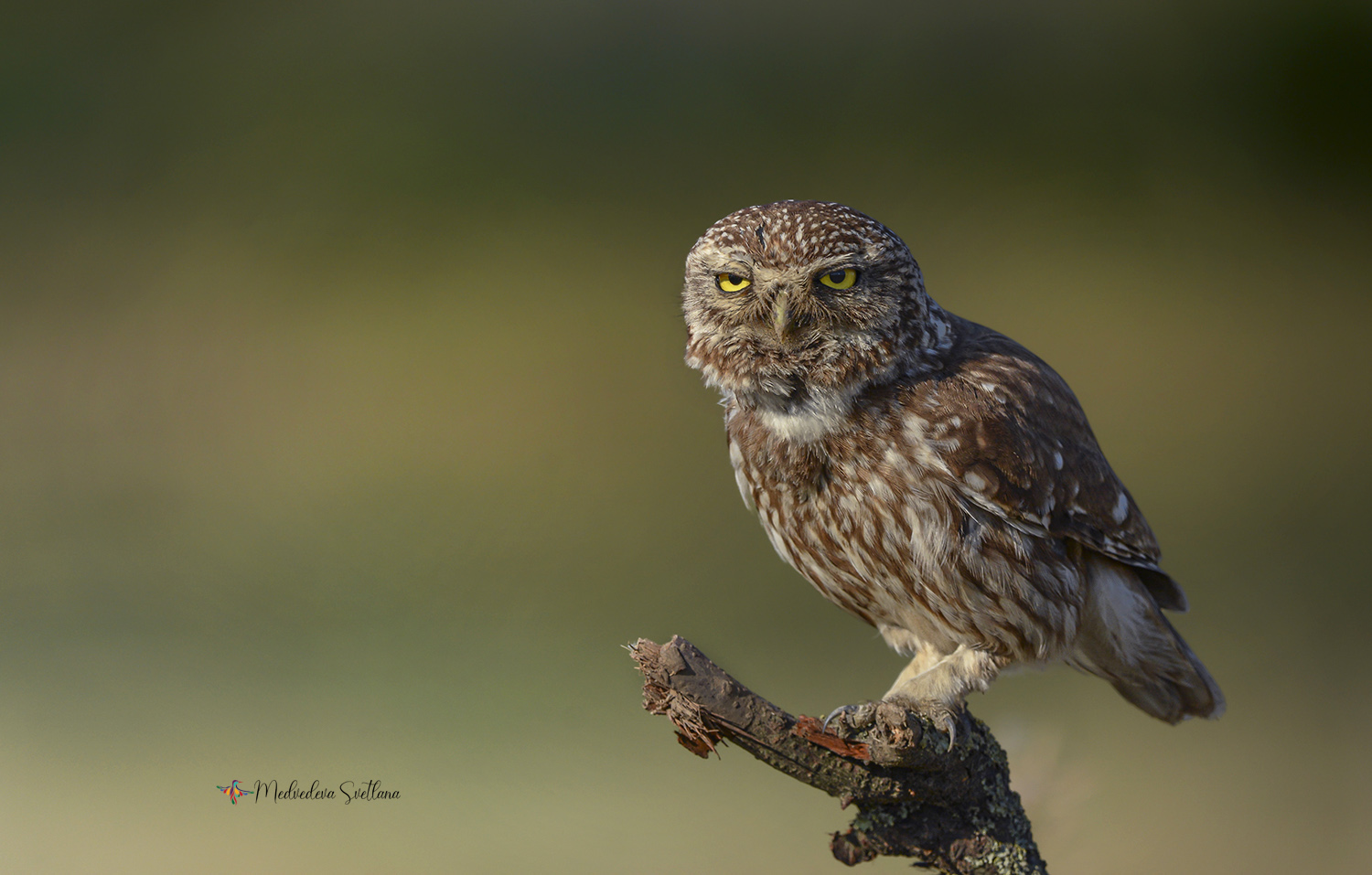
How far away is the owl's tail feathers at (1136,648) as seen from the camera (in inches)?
83.8

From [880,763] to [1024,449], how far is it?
64 centimetres

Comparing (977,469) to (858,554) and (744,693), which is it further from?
(744,693)

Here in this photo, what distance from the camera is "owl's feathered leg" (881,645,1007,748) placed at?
1884 mm

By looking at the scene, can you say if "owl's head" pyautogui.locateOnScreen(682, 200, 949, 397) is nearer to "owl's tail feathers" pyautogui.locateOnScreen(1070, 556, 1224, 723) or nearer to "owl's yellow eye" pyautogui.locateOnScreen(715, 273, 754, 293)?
"owl's yellow eye" pyautogui.locateOnScreen(715, 273, 754, 293)

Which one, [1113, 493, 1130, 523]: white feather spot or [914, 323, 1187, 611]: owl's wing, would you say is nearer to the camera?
[914, 323, 1187, 611]: owl's wing

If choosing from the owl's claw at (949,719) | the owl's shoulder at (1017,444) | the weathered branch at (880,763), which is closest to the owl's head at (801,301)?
the owl's shoulder at (1017,444)

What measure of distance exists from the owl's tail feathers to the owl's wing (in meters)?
0.07

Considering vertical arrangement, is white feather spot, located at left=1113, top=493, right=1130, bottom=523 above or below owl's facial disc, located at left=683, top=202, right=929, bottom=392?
below

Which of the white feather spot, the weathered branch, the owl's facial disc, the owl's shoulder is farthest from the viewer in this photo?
the white feather spot

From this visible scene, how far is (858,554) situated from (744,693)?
45cm

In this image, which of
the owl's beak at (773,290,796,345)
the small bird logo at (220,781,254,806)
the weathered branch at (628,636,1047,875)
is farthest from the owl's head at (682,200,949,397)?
the small bird logo at (220,781,254,806)

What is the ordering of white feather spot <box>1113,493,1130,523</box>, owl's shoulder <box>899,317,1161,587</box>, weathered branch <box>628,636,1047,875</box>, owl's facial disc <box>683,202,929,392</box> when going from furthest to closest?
white feather spot <box>1113,493,1130,523</box> < owl's shoulder <box>899,317,1161,587</box> < owl's facial disc <box>683,202,929,392</box> < weathered branch <box>628,636,1047,875</box>

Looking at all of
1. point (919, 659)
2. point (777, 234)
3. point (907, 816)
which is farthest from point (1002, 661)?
point (777, 234)

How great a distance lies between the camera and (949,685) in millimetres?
1975
